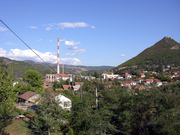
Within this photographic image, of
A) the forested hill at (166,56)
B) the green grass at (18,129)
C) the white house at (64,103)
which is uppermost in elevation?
the forested hill at (166,56)

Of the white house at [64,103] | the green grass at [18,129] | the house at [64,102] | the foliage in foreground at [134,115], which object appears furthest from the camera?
the foliage in foreground at [134,115]

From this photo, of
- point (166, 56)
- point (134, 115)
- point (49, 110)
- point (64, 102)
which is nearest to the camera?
Result: point (49, 110)

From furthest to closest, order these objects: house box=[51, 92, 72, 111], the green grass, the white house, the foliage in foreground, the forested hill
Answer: the forested hill
the foliage in foreground
the green grass
the white house
house box=[51, 92, 72, 111]

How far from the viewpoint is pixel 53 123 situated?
10695mm

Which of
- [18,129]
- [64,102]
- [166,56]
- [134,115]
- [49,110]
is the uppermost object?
[166,56]

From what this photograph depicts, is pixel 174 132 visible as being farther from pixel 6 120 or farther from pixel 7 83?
pixel 7 83

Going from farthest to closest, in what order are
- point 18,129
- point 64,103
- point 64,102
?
point 64,102 < point 64,103 < point 18,129

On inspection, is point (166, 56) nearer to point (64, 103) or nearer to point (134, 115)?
point (134, 115)

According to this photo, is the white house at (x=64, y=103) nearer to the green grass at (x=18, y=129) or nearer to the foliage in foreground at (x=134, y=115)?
the foliage in foreground at (x=134, y=115)

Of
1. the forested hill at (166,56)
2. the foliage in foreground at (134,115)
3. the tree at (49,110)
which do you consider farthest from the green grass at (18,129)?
the forested hill at (166,56)

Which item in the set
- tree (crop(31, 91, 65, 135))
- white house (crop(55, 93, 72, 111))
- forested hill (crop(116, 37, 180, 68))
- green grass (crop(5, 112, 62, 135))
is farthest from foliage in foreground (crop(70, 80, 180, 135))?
forested hill (crop(116, 37, 180, 68))

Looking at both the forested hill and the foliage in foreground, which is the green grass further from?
the forested hill

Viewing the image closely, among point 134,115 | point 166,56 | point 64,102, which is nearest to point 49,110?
point 64,102

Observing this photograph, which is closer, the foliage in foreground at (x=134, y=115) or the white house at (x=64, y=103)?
the white house at (x=64, y=103)
